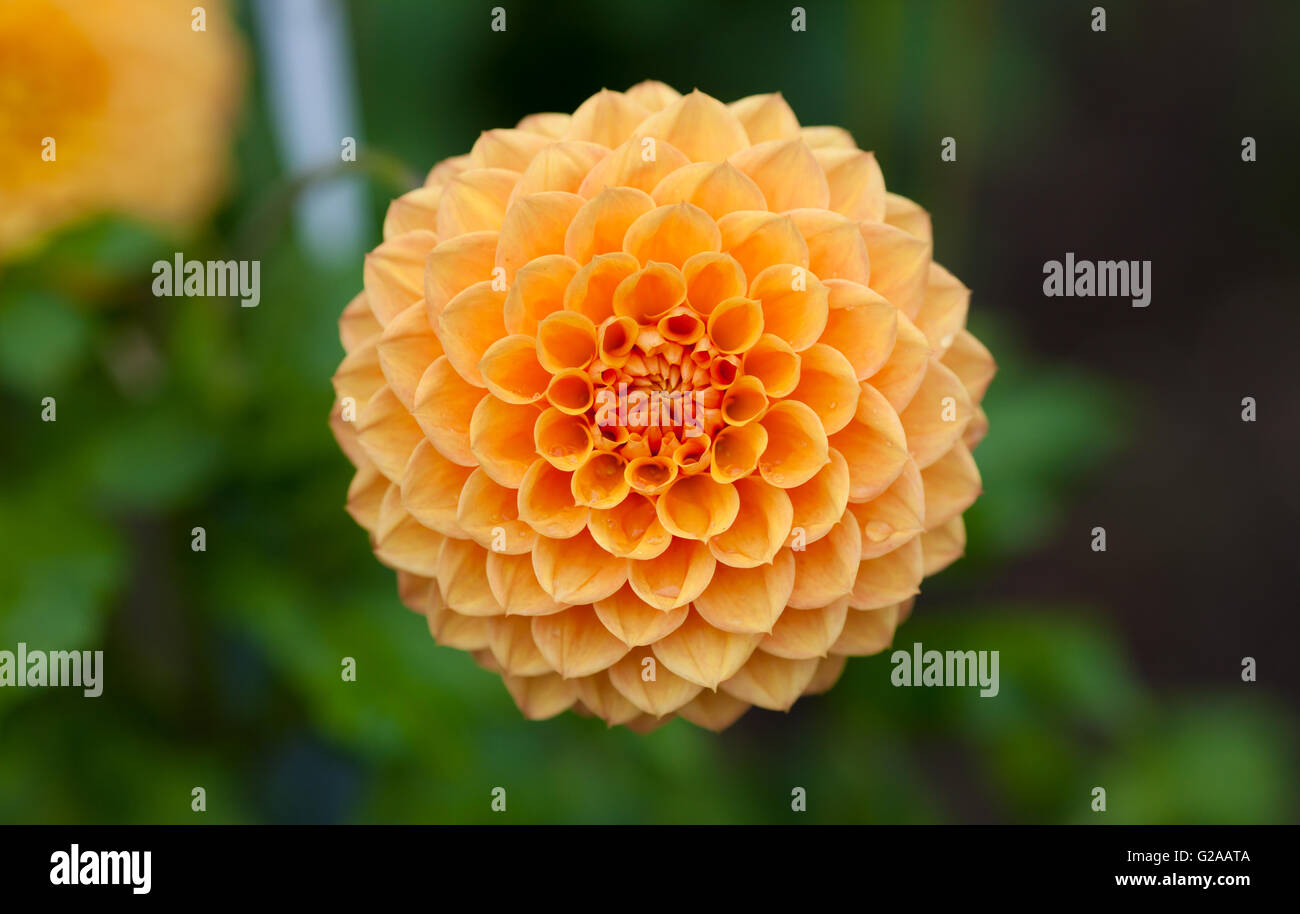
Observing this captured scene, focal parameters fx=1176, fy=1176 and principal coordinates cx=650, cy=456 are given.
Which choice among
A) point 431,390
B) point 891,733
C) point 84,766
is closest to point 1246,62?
point 891,733

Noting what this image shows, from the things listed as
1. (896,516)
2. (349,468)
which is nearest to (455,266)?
(896,516)

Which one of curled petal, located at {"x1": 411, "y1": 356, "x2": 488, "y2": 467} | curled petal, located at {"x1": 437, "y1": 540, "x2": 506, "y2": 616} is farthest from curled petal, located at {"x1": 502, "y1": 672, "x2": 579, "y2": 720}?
curled petal, located at {"x1": 411, "y1": 356, "x2": 488, "y2": 467}

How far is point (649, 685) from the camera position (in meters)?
1.72

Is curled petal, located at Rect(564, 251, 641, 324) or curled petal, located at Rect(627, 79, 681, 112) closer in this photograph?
curled petal, located at Rect(564, 251, 641, 324)

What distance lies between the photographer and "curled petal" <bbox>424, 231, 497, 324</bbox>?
1.69m

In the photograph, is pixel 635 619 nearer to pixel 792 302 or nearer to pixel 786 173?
pixel 792 302

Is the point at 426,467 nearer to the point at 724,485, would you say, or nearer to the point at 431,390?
the point at 431,390

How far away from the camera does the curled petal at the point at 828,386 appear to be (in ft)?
5.59

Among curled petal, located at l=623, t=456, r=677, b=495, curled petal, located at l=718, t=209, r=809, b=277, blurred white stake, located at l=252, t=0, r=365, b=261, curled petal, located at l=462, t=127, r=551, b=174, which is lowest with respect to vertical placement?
curled petal, located at l=623, t=456, r=677, b=495

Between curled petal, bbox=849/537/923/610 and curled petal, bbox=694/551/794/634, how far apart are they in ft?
0.36

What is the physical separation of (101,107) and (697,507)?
1914mm

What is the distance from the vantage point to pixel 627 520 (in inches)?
71.6

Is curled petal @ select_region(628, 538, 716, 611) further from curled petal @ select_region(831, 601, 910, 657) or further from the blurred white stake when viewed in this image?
the blurred white stake

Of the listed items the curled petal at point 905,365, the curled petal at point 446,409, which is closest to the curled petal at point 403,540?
the curled petal at point 446,409
